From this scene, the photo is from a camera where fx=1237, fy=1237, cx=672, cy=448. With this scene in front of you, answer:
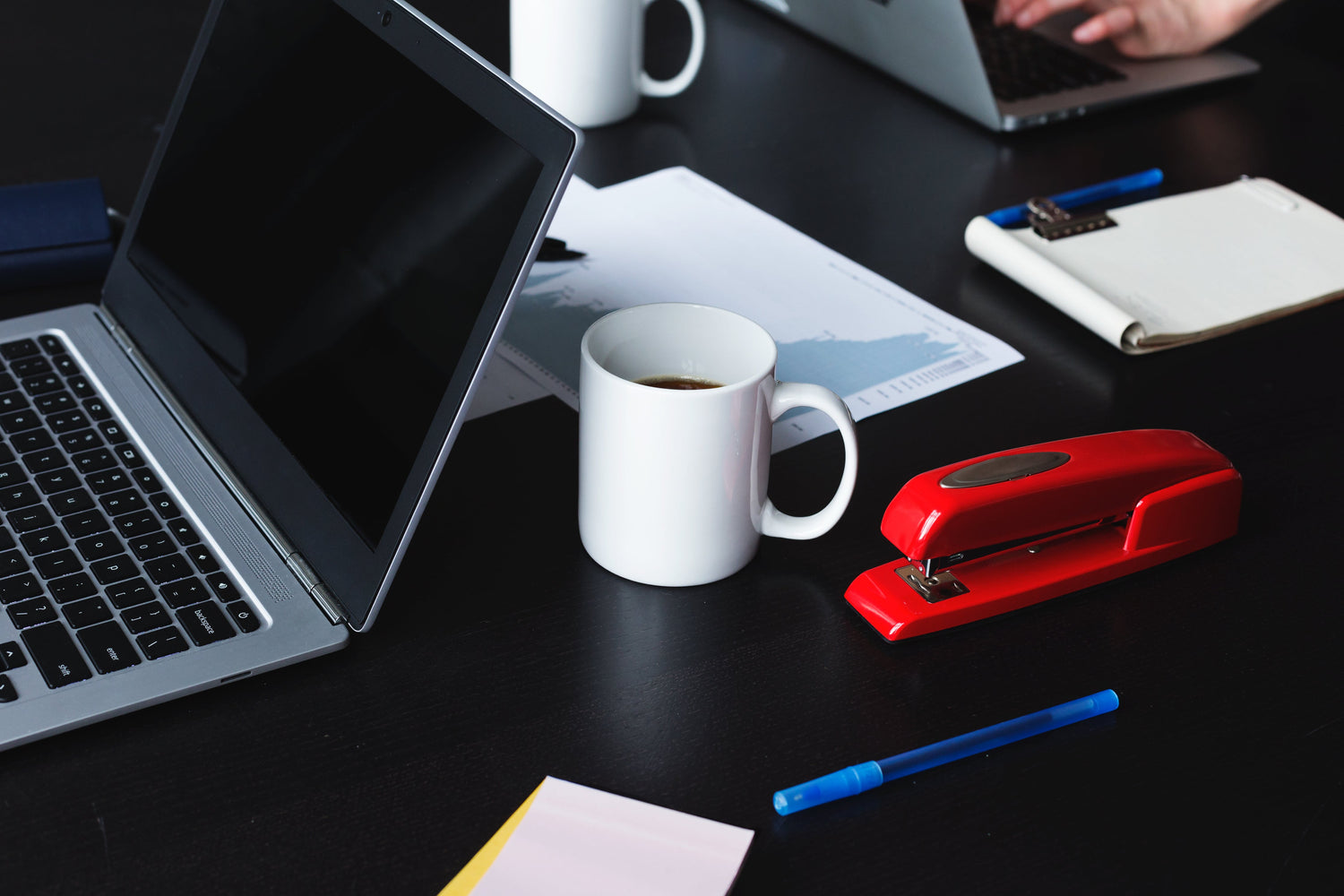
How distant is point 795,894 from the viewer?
19.9 inches

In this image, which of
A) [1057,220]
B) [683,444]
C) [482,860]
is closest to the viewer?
[482,860]

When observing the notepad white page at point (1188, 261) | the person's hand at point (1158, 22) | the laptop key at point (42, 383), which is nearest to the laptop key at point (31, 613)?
the laptop key at point (42, 383)

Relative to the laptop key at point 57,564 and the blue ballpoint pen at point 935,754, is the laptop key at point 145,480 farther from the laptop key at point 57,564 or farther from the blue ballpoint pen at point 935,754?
the blue ballpoint pen at point 935,754

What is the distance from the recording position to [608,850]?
510 mm

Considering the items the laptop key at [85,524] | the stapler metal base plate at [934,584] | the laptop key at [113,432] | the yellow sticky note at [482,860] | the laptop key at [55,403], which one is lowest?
the yellow sticky note at [482,860]

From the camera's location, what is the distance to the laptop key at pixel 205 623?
0.59 m

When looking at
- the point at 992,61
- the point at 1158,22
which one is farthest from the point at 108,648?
the point at 1158,22

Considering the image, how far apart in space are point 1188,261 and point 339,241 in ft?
2.20

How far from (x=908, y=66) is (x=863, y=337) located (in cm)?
50

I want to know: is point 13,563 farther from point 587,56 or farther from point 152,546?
Answer: point 587,56

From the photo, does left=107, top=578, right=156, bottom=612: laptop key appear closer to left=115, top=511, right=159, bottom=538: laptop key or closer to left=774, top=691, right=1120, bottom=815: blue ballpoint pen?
left=115, top=511, right=159, bottom=538: laptop key

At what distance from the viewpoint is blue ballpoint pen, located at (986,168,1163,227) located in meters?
1.02

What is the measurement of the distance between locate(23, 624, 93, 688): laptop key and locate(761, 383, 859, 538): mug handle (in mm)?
340

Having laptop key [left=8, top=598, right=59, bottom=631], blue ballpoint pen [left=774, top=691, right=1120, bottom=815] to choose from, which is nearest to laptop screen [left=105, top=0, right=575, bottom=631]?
laptop key [left=8, top=598, right=59, bottom=631]
